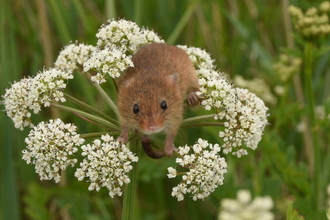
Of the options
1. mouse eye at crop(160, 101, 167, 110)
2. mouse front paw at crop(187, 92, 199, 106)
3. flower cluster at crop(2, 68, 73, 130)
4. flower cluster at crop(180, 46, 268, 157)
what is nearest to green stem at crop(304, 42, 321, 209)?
flower cluster at crop(180, 46, 268, 157)

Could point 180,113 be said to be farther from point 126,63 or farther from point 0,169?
point 0,169

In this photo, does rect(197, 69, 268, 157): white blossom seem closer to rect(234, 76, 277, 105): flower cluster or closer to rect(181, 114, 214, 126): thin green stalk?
rect(181, 114, 214, 126): thin green stalk


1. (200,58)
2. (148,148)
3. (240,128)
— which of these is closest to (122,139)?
(148,148)

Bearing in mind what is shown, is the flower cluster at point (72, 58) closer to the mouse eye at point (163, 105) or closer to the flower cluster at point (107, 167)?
the mouse eye at point (163, 105)

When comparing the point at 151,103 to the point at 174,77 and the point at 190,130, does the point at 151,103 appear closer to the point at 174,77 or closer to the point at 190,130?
the point at 174,77

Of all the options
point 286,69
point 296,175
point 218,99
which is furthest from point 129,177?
point 286,69
